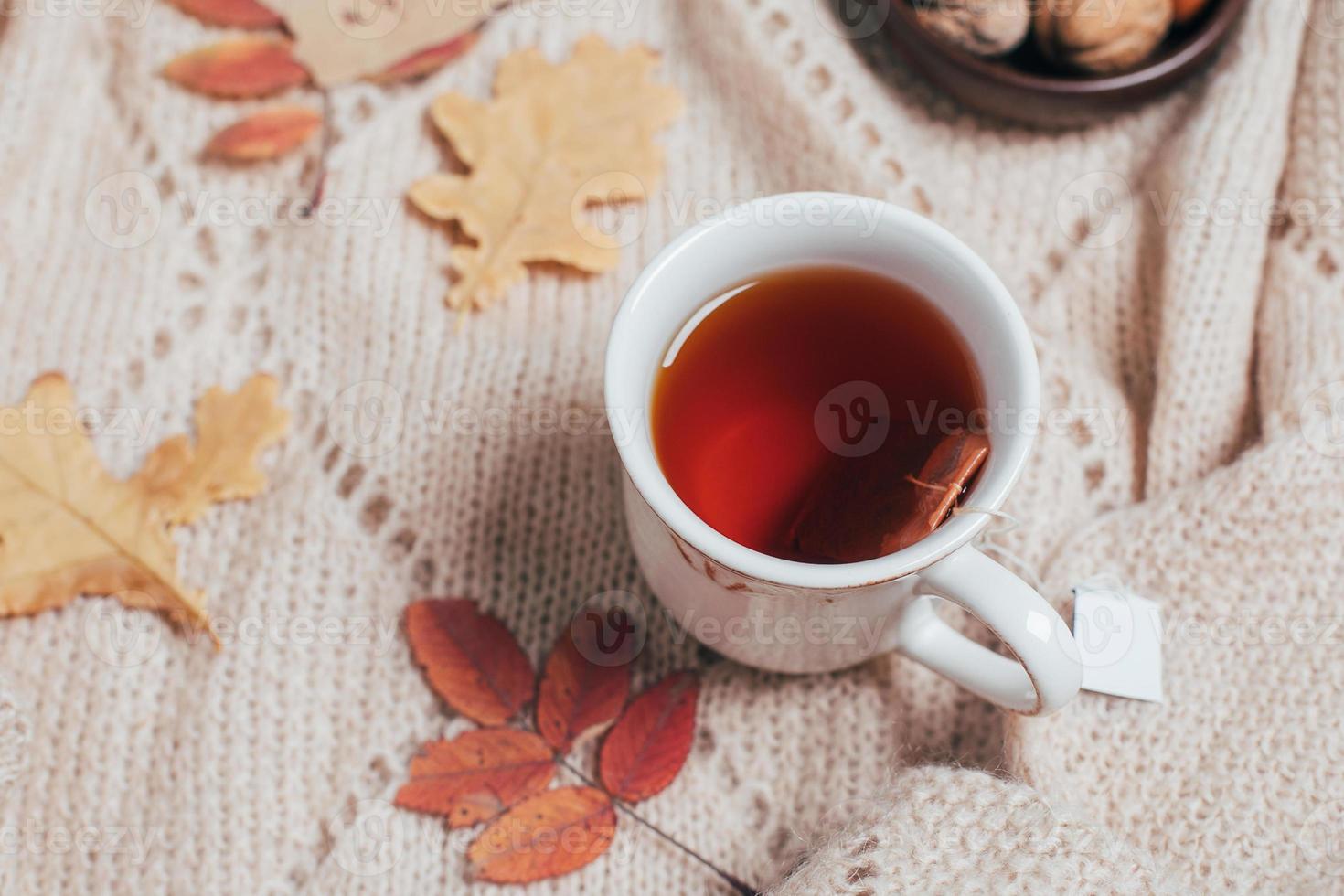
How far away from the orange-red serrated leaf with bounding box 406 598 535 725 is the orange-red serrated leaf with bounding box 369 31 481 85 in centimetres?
45

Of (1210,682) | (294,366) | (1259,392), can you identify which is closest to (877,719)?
(1210,682)

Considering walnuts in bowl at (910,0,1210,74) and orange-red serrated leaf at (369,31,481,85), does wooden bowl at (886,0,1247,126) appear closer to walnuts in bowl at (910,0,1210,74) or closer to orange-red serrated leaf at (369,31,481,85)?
walnuts in bowl at (910,0,1210,74)

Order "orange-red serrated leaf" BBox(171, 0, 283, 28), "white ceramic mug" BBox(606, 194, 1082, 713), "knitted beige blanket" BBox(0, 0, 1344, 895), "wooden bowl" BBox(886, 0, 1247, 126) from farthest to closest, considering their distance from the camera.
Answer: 1. "orange-red serrated leaf" BBox(171, 0, 283, 28)
2. "wooden bowl" BBox(886, 0, 1247, 126)
3. "knitted beige blanket" BBox(0, 0, 1344, 895)
4. "white ceramic mug" BBox(606, 194, 1082, 713)

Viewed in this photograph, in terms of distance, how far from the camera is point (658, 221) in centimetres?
86

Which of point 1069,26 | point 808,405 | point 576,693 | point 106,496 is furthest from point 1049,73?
point 106,496

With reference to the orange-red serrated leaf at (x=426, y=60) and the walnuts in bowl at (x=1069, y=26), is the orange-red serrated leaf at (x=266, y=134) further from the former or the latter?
the walnuts in bowl at (x=1069, y=26)

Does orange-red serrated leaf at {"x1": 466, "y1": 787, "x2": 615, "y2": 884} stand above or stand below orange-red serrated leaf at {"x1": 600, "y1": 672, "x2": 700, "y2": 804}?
below

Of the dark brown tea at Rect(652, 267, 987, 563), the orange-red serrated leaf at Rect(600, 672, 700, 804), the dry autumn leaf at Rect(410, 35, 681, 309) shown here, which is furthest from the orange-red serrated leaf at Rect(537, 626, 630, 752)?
the dry autumn leaf at Rect(410, 35, 681, 309)

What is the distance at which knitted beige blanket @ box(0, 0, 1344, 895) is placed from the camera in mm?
686

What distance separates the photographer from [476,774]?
2.40 feet

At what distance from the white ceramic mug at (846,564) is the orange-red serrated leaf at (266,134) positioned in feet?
1.43

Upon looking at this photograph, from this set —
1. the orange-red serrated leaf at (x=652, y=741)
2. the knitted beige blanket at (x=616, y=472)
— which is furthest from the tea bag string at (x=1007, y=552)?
the orange-red serrated leaf at (x=652, y=741)

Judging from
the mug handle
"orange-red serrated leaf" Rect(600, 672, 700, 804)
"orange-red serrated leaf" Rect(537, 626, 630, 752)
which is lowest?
"orange-red serrated leaf" Rect(600, 672, 700, 804)

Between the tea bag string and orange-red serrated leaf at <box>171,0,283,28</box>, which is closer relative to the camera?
the tea bag string
